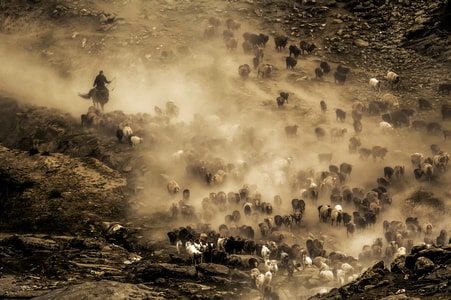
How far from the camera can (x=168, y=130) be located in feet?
97.9

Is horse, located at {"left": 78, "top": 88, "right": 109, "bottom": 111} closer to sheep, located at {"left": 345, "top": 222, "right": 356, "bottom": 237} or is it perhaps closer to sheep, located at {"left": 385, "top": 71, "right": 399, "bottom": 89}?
sheep, located at {"left": 345, "top": 222, "right": 356, "bottom": 237}

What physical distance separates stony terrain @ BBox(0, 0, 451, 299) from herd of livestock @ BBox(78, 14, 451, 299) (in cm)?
31

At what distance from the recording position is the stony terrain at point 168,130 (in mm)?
19438

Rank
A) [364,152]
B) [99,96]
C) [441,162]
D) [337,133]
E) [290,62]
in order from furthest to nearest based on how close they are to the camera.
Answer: [290,62], [99,96], [337,133], [364,152], [441,162]

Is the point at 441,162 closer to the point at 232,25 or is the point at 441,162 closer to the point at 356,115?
the point at 356,115

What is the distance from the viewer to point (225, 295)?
60.8ft

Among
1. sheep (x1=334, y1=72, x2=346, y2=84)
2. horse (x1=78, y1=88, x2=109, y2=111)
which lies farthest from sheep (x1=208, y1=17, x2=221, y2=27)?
horse (x1=78, y1=88, x2=109, y2=111)

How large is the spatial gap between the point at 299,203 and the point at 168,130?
8.87 metres

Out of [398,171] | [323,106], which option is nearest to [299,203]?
[398,171]

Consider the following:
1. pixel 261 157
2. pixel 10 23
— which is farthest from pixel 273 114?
pixel 10 23

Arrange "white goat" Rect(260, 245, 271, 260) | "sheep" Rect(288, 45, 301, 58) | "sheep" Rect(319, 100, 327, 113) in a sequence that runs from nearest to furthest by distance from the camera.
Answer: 1. "white goat" Rect(260, 245, 271, 260)
2. "sheep" Rect(319, 100, 327, 113)
3. "sheep" Rect(288, 45, 301, 58)

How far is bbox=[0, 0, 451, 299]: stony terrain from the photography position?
63.8 feet

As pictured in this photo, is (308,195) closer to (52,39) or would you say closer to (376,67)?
(376,67)

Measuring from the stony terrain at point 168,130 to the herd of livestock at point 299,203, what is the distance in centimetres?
31
